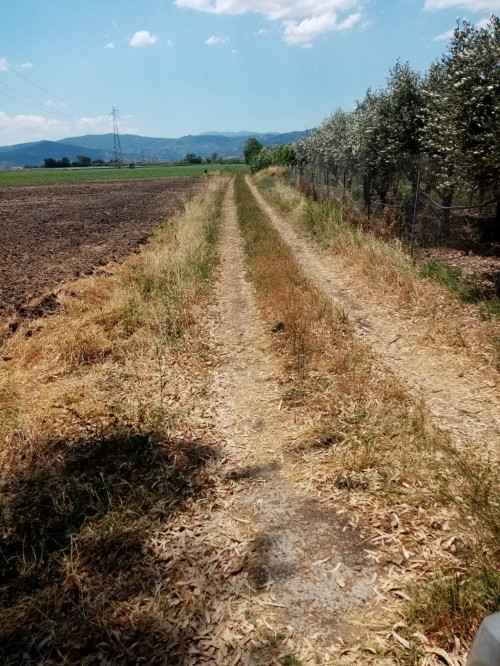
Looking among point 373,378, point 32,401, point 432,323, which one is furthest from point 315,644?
point 432,323

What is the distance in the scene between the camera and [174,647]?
264cm

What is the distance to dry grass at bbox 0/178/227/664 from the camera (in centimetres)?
Result: 277

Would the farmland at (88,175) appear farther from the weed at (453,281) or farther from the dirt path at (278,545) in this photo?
the dirt path at (278,545)

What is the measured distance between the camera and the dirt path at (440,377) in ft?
15.1

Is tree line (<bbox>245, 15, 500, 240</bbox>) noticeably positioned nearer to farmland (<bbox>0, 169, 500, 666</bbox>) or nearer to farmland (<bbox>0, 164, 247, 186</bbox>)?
farmland (<bbox>0, 169, 500, 666</bbox>)

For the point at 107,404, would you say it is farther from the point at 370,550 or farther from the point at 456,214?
the point at 456,214

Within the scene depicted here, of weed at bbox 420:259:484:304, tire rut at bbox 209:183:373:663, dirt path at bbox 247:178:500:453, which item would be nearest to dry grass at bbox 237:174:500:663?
tire rut at bbox 209:183:373:663

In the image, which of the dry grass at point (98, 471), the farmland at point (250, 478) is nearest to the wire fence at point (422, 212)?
the farmland at point (250, 478)

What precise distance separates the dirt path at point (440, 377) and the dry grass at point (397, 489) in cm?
26

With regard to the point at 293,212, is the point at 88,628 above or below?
below

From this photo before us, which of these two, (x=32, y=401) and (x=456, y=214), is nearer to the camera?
(x=32, y=401)

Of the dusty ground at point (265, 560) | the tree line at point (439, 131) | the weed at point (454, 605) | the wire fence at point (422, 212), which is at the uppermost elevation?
the tree line at point (439, 131)

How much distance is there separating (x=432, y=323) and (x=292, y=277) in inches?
147

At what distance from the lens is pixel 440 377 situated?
569 centimetres
